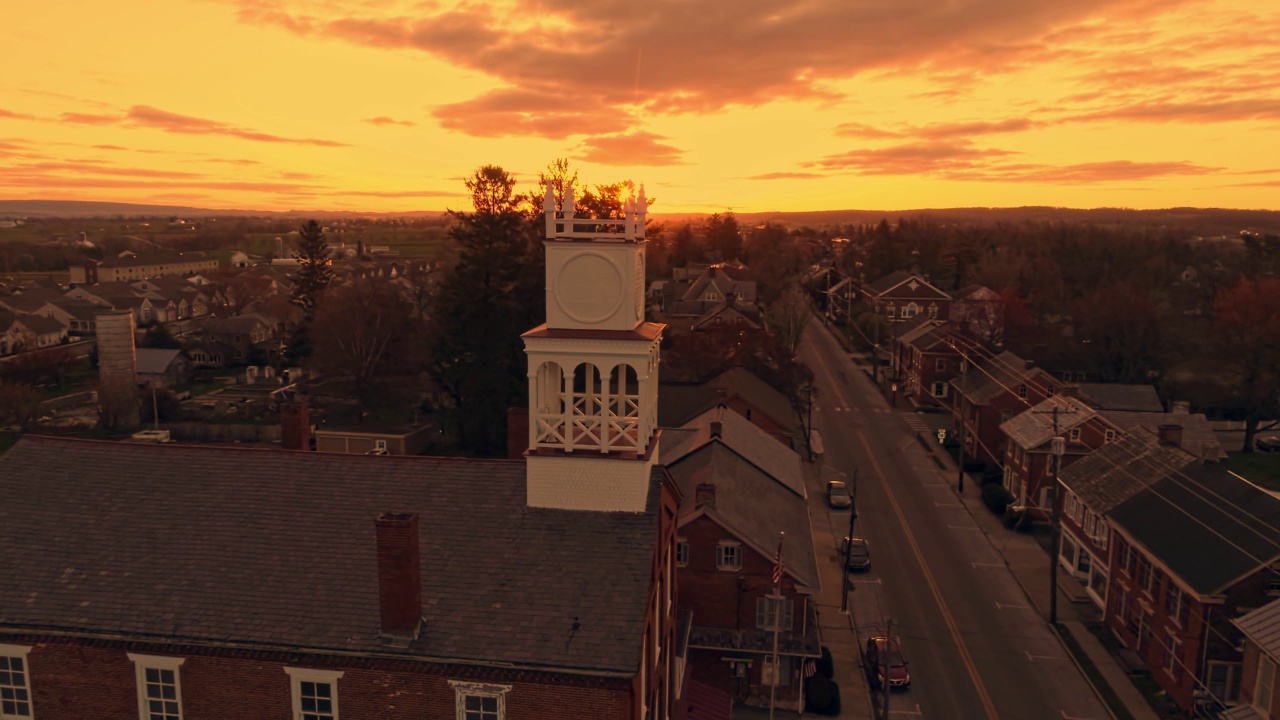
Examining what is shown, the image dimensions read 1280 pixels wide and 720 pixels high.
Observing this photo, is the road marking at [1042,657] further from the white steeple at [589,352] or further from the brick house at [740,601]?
the white steeple at [589,352]

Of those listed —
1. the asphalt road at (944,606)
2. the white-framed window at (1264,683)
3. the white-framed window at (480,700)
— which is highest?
the white-framed window at (480,700)

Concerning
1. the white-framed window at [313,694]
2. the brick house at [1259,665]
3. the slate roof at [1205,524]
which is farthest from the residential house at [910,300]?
the white-framed window at [313,694]

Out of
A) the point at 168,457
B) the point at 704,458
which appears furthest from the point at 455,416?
the point at 168,457

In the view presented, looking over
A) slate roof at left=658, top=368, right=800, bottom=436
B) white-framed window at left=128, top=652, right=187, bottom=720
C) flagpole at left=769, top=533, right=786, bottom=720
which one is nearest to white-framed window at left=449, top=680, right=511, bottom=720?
white-framed window at left=128, top=652, right=187, bottom=720

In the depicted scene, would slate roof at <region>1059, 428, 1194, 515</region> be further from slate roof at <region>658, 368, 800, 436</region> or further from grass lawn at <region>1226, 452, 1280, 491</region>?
grass lawn at <region>1226, 452, 1280, 491</region>

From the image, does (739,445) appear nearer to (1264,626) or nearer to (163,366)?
(1264,626)

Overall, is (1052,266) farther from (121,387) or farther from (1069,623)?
(121,387)
